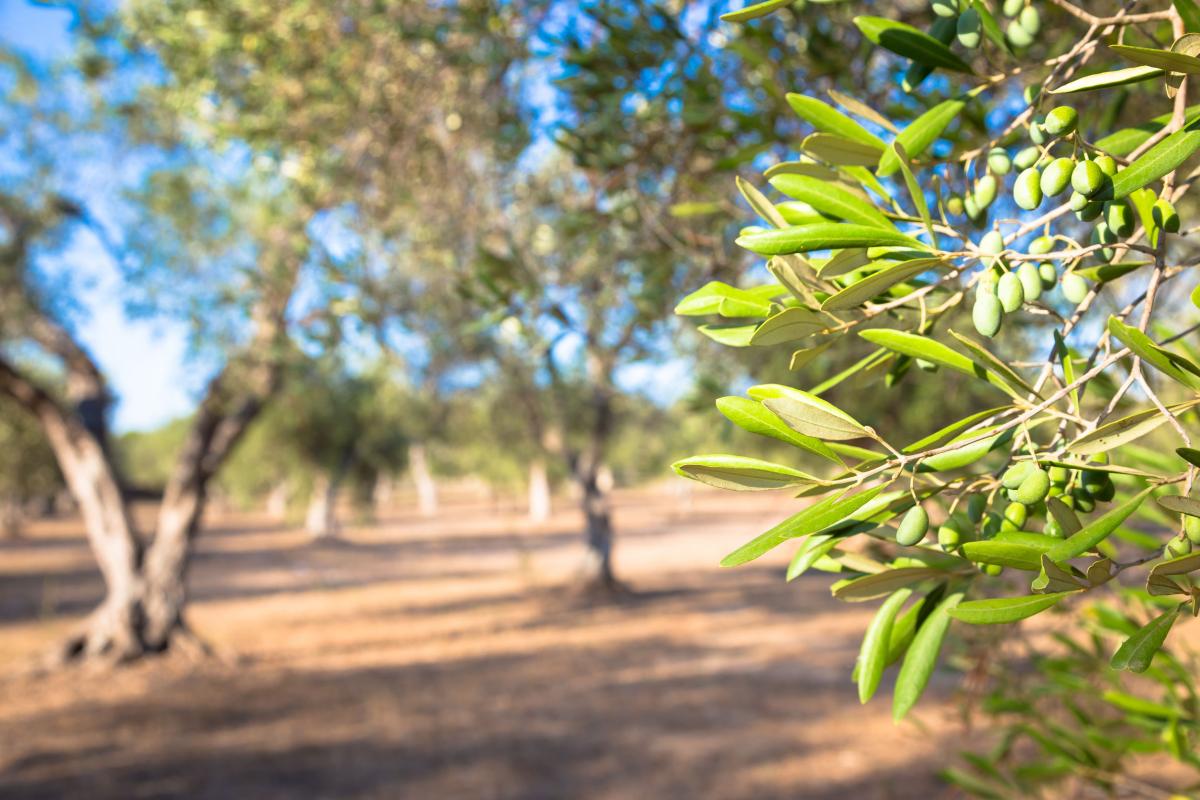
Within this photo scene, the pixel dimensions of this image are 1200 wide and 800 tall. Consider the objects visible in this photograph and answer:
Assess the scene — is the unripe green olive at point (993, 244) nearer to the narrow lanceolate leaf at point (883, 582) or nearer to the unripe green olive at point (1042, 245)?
the unripe green olive at point (1042, 245)

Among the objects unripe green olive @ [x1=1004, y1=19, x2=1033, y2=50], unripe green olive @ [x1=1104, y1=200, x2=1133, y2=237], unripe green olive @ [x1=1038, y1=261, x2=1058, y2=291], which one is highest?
unripe green olive @ [x1=1004, y1=19, x2=1033, y2=50]

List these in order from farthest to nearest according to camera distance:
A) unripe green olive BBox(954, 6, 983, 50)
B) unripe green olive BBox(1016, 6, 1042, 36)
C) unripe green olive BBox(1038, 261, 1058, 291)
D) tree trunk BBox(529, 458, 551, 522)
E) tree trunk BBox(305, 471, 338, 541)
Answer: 1. tree trunk BBox(529, 458, 551, 522)
2. tree trunk BBox(305, 471, 338, 541)
3. unripe green olive BBox(1016, 6, 1042, 36)
4. unripe green olive BBox(954, 6, 983, 50)
5. unripe green olive BBox(1038, 261, 1058, 291)

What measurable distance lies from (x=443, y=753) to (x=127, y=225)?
26.9 ft

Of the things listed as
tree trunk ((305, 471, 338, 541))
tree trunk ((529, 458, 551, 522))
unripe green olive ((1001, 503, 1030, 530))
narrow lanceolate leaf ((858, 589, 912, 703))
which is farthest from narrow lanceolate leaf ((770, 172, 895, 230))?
tree trunk ((529, 458, 551, 522))

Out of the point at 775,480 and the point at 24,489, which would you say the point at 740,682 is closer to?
the point at 775,480

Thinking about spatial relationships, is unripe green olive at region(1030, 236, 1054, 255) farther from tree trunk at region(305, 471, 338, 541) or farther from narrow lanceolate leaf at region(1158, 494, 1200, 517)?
tree trunk at region(305, 471, 338, 541)

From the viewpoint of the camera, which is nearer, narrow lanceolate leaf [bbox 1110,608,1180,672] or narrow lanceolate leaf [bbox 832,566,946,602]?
narrow lanceolate leaf [bbox 1110,608,1180,672]

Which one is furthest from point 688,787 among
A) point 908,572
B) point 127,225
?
point 127,225

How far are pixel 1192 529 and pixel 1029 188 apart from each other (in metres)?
0.35

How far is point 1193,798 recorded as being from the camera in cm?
151

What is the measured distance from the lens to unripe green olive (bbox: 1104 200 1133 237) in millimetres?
821

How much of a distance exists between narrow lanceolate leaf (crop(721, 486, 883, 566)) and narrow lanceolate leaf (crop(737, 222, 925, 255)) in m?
0.22

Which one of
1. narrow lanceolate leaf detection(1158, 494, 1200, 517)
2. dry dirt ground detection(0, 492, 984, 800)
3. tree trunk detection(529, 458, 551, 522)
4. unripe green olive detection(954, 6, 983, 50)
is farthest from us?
tree trunk detection(529, 458, 551, 522)

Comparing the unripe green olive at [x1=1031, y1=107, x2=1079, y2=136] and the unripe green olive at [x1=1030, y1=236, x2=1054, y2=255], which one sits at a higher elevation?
the unripe green olive at [x1=1031, y1=107, x2=1079, y2=136]
